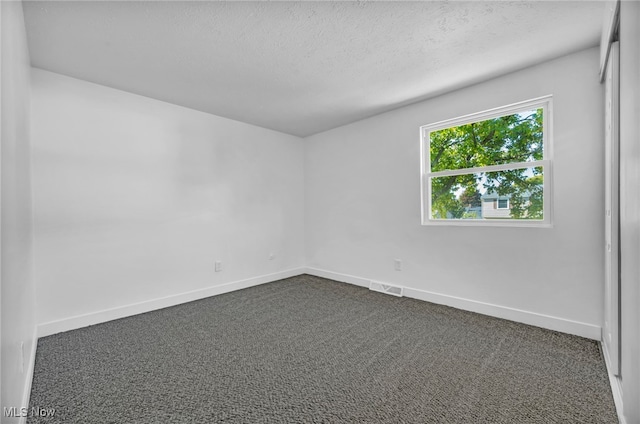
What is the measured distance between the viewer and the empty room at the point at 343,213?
5.01 feet

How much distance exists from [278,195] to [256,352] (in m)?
2.65

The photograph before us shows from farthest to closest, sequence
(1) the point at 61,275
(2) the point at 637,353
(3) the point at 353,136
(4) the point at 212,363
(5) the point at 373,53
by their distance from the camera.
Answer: (3) the point at 353,136 < (1) the point at 61,275 < (5) the point at 373,53 < (4) the point at 212,363 < (2) the point at 637,353

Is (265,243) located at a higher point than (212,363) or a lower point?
higher

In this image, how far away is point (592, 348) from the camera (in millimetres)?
2076

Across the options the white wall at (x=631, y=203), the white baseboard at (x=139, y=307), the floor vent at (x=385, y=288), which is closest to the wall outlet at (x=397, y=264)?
the floor vent at (x=385, y=288)

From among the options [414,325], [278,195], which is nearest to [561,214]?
[414,325]

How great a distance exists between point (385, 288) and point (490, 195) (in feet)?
5.33

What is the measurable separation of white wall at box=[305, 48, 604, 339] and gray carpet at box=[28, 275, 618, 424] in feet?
1.16

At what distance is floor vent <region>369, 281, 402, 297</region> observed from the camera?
3.46 meters

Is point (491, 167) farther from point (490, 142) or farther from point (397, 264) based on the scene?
point (397, 264)

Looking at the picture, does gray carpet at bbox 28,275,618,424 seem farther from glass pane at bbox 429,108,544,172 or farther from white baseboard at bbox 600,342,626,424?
glass pane at bbox 429,108,544,172

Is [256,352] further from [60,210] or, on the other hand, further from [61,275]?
[60,210]

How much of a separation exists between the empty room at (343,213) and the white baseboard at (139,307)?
0.02 meters

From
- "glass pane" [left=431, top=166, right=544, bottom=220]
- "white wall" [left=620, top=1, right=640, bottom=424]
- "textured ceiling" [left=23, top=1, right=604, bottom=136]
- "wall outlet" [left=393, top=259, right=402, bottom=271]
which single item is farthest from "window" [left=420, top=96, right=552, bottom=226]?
"white wall" [left=620, top=1, right=640, bottom=424]
